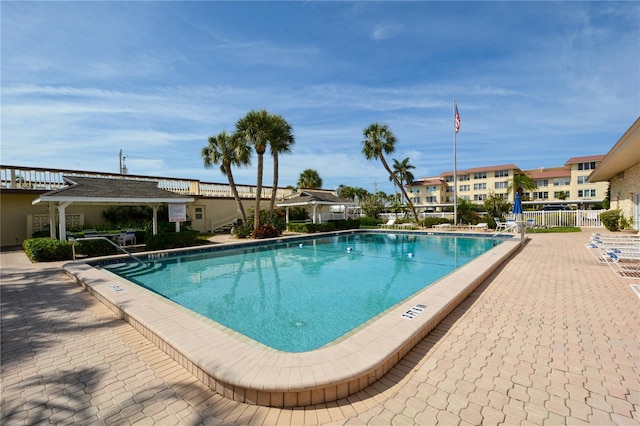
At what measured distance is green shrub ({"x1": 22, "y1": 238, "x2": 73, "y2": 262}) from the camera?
11.1 metres

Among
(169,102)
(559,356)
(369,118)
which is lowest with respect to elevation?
(559,356)

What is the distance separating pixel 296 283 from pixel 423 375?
5985 millimetres

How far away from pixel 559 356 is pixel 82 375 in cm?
585

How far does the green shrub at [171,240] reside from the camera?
1441 cm

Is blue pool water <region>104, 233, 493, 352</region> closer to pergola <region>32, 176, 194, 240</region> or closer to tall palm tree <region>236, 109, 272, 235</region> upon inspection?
pergola <region>32, 176, 194, 240</region>

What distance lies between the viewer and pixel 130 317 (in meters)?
4.98

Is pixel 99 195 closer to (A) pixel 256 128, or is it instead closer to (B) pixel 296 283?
(A) pixel 256 128

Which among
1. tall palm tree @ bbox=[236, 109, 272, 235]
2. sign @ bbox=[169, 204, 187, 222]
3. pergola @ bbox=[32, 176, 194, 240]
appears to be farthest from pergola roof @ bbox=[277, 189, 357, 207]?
sign @ bbox=[169, 204, 187, 222]

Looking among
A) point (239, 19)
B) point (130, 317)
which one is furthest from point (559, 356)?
point (239, 19)

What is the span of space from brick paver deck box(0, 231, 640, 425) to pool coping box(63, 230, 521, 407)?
120 mm

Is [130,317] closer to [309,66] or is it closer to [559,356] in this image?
[559,356]

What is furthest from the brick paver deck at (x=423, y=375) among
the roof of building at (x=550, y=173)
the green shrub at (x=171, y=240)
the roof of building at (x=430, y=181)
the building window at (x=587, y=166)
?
the roof of building at (x=550, y=173)

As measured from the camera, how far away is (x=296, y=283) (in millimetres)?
8914

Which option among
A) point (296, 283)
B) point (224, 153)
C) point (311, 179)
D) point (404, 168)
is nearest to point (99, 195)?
point (224, 153)
